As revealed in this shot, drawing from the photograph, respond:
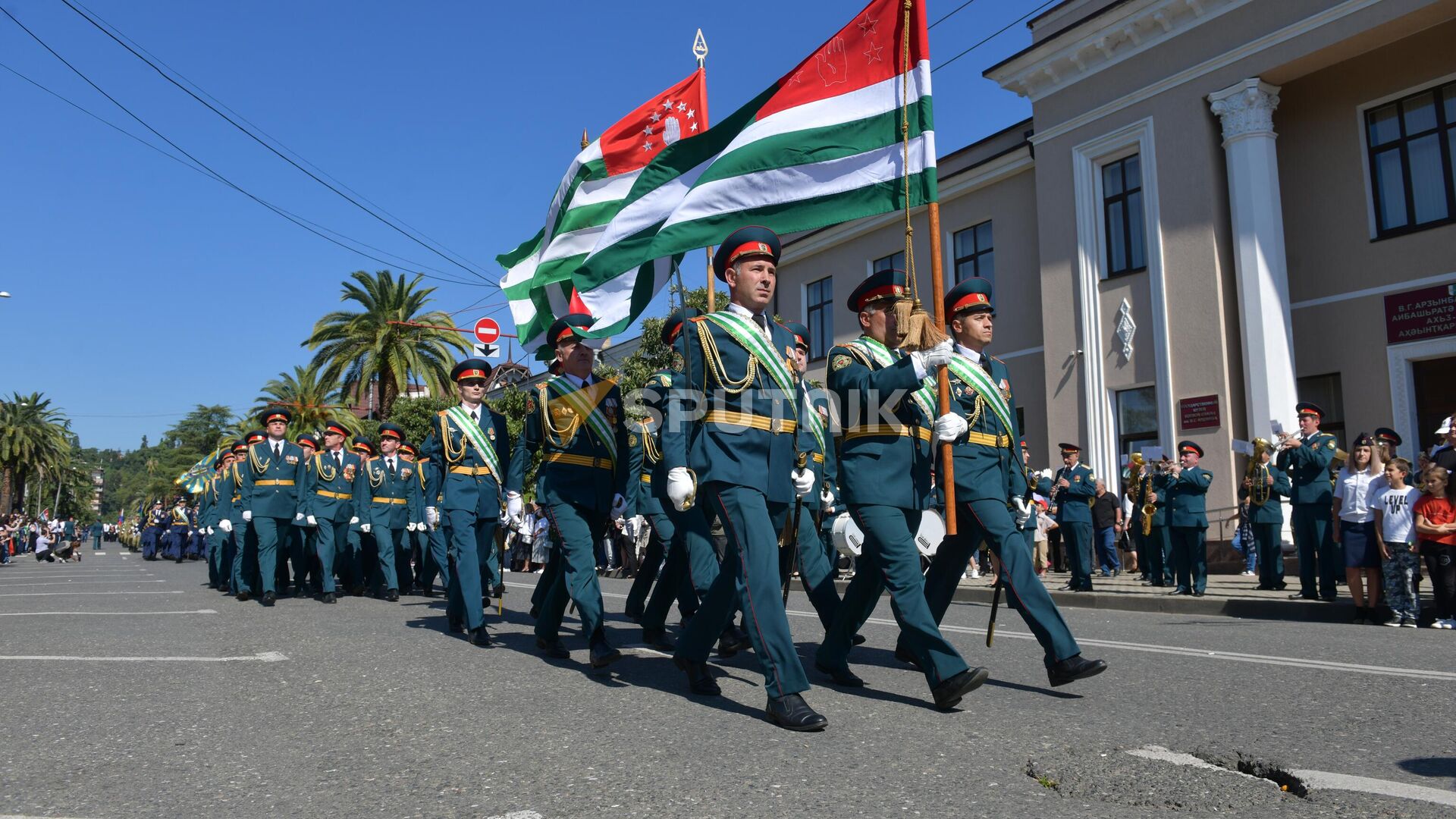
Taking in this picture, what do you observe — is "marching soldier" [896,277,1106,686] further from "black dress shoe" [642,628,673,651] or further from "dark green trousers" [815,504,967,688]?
"black dress shoe" [642,628,673,651]

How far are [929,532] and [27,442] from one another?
69564 millimetres

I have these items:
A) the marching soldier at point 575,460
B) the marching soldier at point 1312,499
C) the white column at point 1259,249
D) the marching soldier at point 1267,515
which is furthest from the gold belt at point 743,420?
the white column at point 1259,249

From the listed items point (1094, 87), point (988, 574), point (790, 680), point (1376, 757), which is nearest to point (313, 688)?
point (790, 680)

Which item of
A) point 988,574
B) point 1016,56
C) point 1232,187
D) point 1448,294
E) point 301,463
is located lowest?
point 988,574

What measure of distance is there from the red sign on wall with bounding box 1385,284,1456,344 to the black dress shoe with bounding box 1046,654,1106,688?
13.5m

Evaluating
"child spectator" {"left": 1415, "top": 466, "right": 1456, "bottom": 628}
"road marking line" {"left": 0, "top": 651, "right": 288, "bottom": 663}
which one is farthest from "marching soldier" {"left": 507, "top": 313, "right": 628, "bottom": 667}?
"child spectator" {"left": 1415, "top": 466, "right": 1456, "bottom": 628}

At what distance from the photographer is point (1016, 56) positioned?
20.6 meters

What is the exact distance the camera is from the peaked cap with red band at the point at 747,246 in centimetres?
520

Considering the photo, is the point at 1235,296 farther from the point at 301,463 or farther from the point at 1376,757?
the point at 1376,757

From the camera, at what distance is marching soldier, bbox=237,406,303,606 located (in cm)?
1202

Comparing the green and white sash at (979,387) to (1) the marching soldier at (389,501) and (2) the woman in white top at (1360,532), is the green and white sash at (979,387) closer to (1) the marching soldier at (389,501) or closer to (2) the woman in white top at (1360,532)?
(2) the woman in white top at (1360,532)

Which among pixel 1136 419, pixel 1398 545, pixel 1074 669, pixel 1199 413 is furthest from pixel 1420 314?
pixel 1074 669

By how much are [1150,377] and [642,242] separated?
44.1 feet

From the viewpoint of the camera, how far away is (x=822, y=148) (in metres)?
6.93
